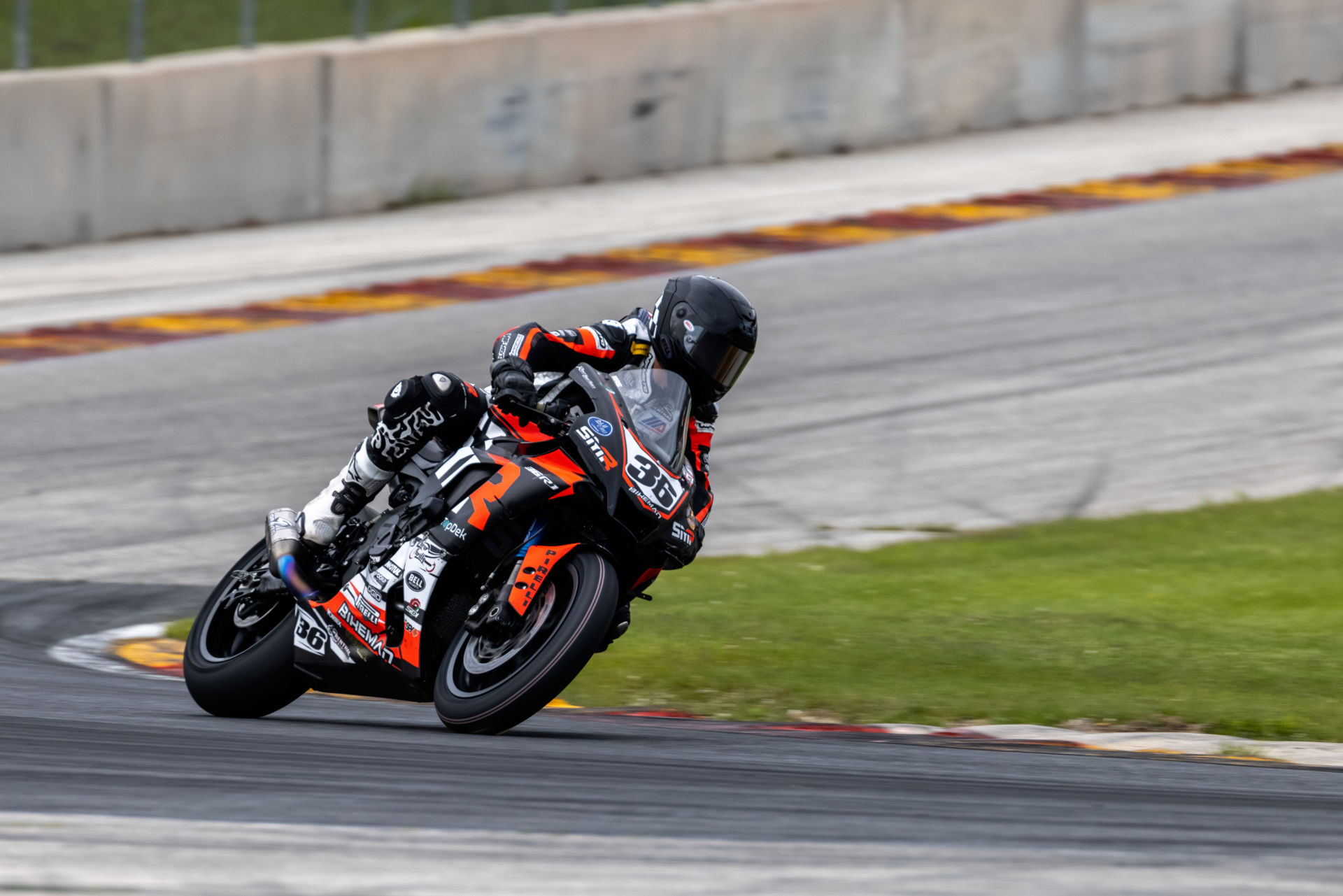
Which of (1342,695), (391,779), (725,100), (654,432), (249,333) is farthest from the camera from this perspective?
(725,100)

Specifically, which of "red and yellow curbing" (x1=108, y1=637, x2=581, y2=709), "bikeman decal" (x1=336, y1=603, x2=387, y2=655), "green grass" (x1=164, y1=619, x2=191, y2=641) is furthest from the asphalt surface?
"bikeman decal" (x1=336, y1=603, x2=387, y2=655)

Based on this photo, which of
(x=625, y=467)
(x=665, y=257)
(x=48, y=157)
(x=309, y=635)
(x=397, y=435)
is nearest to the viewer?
(x=625, y=467)

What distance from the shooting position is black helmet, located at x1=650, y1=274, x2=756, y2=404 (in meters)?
7.09

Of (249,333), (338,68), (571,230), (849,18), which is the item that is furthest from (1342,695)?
(849,18)

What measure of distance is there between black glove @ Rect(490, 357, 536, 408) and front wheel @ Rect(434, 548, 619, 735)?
605 millimetres

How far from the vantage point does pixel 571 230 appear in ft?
67.4

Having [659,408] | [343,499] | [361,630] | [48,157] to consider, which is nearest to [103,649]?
[343,499]

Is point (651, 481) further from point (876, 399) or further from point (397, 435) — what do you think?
point (876, 399)

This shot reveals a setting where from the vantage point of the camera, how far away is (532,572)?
6594 millimetres

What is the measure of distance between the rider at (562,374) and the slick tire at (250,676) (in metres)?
0.41

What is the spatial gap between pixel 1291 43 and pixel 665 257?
11455mm

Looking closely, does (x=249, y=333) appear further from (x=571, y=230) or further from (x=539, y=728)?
(x=539, y=728)

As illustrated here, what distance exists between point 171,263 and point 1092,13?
12.5 m

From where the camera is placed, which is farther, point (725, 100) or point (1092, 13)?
point (1092, 13)
